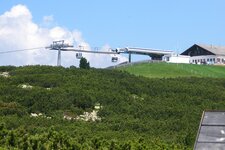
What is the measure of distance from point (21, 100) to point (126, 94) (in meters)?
9.77

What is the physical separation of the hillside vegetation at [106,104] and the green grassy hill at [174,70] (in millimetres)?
13846

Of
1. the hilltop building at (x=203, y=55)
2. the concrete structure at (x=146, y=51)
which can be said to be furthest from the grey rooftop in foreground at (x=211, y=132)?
the hilltop building at (x=203, y=55)

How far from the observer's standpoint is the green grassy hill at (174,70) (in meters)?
73.7

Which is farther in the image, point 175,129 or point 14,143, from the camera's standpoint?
point 175,129

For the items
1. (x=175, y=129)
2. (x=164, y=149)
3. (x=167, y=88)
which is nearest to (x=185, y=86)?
(x=167, y=88)

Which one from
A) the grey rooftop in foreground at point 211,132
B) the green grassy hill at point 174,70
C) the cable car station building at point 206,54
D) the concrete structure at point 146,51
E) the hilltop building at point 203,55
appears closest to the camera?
the grey rooftop in foreground at point 211,132

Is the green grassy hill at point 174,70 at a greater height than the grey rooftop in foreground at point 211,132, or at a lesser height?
lesser

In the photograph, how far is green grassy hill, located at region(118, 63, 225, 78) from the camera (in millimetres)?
73688

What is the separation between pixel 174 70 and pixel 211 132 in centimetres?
7152

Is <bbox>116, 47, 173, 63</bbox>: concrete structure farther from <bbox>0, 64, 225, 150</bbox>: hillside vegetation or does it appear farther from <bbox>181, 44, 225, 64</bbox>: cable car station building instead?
<bbox>0, 64, 225, 150</bbox>: hillside vegetation

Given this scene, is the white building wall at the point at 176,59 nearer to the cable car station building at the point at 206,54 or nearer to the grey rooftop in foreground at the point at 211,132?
the cable car station building at the point at 206,54

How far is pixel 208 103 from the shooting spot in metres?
45.9

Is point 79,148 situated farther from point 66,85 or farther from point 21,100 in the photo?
point 66,85

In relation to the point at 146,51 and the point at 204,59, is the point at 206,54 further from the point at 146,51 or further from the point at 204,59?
the point at 146,51
